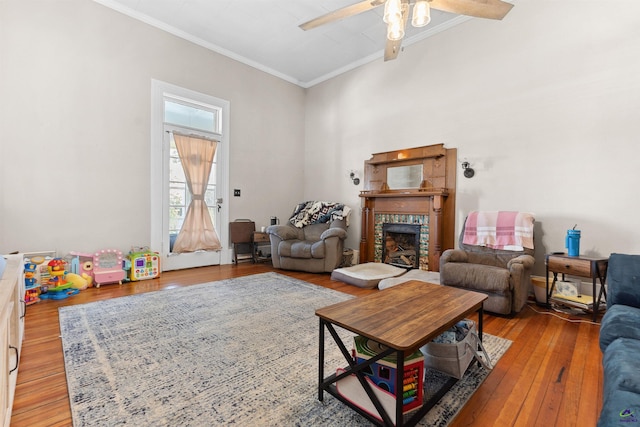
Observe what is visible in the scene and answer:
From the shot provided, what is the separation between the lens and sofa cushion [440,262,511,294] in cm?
246

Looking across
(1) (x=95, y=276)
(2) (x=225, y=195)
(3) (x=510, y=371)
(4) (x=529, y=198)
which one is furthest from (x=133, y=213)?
(4) (x=529, y=198)

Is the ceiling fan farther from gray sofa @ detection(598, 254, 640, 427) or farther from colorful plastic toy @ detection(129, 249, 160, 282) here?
colorful plastic toy @ detection(129, 249, 160, 282)

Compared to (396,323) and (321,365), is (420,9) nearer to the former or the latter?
(396,323)

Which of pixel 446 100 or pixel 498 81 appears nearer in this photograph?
pixel 498 81

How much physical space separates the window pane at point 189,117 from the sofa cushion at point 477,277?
399 centimetres

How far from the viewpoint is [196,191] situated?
4.30m

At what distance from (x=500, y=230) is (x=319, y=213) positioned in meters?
2.69

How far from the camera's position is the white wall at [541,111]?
2.69 meters

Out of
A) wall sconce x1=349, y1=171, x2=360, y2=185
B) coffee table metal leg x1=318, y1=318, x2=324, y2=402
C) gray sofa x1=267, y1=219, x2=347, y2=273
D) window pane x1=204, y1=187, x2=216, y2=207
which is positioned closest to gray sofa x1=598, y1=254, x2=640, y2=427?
coffee table metal leg x1=318, y1=318, x2=324, y2=402

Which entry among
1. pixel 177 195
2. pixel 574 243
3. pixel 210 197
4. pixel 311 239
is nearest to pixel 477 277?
pixel 574 243

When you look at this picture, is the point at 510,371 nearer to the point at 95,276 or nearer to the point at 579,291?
the point at 579,291

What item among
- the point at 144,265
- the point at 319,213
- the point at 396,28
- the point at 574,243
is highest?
the point at 396,28

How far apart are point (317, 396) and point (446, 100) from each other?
389 cm

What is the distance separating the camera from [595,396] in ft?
4.71
